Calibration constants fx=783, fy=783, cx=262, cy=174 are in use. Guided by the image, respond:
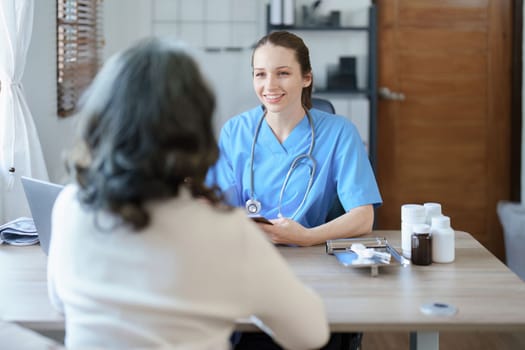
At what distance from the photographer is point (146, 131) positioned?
1068 mm

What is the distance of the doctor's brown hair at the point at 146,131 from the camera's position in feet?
3.52

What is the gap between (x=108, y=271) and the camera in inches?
44.1

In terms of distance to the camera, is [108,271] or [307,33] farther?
[307,33]

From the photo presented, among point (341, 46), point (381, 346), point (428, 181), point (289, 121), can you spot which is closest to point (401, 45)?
point (341, 46)

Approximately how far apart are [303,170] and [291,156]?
0.18 feet

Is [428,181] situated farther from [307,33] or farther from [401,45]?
[307,33]

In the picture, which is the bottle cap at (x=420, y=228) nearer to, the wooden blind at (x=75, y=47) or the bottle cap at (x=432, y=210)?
the bottle cap at (x=432, y=210)

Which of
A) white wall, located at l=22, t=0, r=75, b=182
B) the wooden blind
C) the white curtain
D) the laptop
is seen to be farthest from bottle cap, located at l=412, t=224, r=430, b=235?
the wooden blind

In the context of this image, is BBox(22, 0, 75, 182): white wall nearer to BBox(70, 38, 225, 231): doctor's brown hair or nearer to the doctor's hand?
the doctor's hand

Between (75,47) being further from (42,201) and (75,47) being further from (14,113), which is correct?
(42,201)

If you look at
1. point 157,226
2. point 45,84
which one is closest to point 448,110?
point 45,84

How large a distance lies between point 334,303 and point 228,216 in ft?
1.67

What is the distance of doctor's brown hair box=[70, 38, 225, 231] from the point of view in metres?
1.07

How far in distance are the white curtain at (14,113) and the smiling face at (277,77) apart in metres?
0.98
